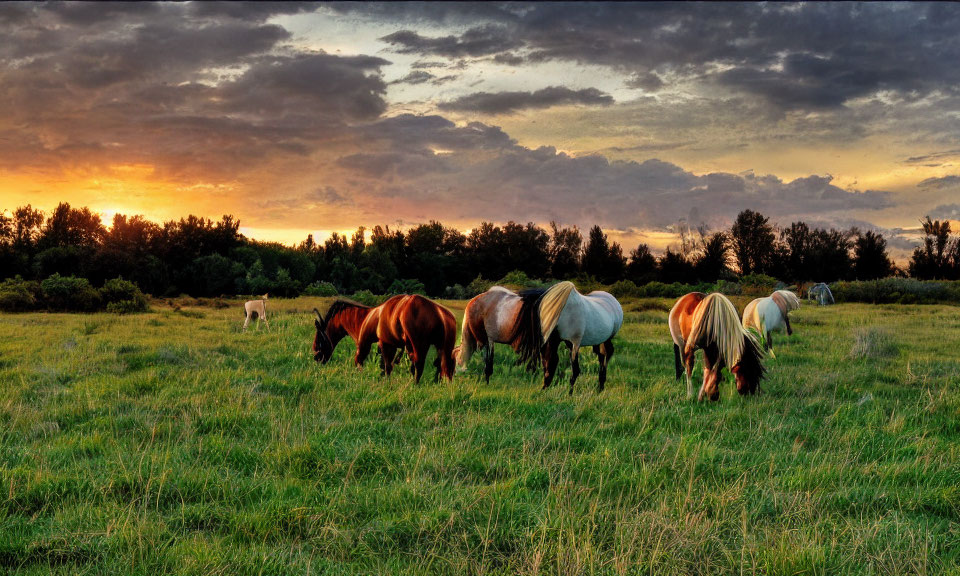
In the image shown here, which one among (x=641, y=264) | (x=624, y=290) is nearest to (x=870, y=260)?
(x=641, y=264)

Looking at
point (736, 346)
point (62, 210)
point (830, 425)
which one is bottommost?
point (830, 425)

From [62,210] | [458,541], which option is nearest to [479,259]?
[62,210]

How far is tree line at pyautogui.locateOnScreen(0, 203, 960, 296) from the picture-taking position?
193 feet

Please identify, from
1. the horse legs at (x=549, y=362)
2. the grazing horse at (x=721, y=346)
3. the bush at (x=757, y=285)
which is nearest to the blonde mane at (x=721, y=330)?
the grazing horse at (x=721, y=346)

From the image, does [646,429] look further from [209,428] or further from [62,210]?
[62,210]

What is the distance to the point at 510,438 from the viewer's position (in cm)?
662

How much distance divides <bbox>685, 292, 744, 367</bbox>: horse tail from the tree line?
154 ft

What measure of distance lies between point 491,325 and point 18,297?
90.2ft

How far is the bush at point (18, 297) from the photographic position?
26312 mm

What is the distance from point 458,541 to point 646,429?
12.2ft

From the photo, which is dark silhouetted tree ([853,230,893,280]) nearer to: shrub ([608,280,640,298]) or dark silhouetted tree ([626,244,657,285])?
dark silhouetted tree ([626,244,657,285])

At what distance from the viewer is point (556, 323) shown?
943cm

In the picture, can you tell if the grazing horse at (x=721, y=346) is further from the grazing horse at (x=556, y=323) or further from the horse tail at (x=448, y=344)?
the horse tail at (x=448, y=344)

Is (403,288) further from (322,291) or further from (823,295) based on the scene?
(823,295)
